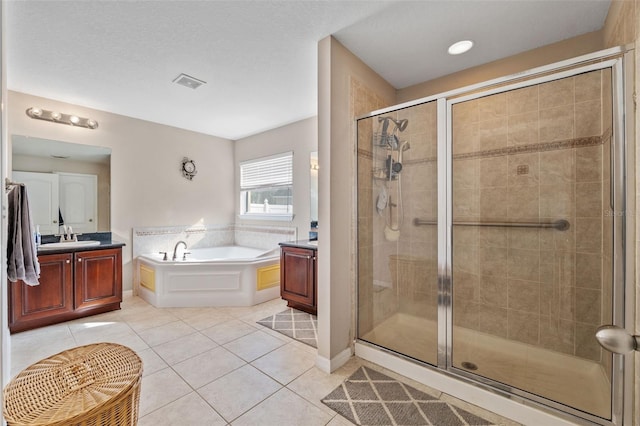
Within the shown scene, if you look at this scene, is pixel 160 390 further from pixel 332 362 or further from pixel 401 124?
pixel 401 124

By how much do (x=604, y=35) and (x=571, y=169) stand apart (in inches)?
39.2

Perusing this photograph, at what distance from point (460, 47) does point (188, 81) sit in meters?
2.52

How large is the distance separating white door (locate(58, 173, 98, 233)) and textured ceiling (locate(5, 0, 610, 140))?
0.98 m

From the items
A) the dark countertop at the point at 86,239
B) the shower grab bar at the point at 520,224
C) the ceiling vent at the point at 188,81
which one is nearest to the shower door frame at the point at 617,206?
the shower grab bar at the point at 520,224

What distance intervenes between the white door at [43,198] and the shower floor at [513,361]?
381 cm

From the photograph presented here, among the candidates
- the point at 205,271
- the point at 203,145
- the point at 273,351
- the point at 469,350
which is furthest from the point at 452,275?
the point at 203,145

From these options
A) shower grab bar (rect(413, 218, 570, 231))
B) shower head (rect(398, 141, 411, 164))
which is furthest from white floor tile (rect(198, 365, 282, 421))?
shower head (rect(398, 141, 411, 164))

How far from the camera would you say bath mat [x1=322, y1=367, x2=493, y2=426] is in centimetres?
170

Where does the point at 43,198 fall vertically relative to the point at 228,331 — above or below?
above

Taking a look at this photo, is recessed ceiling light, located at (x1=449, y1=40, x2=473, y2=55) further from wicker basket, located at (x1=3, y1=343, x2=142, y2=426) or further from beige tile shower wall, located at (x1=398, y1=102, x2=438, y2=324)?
wicker basket, located at (x1=3, y1=343, x2=142, y2=426)

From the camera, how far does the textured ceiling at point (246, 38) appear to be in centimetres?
190

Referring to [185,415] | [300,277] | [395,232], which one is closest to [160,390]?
[185,415]

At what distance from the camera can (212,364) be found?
2264 mm

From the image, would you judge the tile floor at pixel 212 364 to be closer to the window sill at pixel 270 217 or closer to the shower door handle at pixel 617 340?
the shower door handle at pixel 617 340
